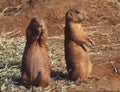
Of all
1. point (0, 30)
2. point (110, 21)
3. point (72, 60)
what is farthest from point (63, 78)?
point (110, 21)

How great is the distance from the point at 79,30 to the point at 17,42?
2.32 metres

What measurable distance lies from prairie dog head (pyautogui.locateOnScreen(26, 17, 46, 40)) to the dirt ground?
92 centimetres

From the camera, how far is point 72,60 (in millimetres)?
7730

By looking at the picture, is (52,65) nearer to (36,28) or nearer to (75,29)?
(75,29)

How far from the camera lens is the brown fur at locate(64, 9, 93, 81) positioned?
763cm

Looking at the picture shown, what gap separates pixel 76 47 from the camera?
7.69 m

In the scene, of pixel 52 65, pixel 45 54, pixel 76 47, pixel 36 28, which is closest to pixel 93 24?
pixel 52 65

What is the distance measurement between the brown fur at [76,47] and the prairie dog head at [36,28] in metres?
0.59

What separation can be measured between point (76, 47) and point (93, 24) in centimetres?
395

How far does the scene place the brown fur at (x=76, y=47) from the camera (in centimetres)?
763

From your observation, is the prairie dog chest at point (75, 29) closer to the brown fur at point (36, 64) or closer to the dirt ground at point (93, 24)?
the brown fur at point (36, 64)

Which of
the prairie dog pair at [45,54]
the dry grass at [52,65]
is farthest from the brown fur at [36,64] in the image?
the dry grass at [52,65]

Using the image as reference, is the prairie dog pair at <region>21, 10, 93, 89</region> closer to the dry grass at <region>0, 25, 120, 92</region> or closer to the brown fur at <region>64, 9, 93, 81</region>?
the brown fur at <region>64, 9, 93, 81</region>

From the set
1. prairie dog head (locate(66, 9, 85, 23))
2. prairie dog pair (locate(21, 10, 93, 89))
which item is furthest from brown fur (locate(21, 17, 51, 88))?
prairie dog head (locate(66, 9, 85, 23))
